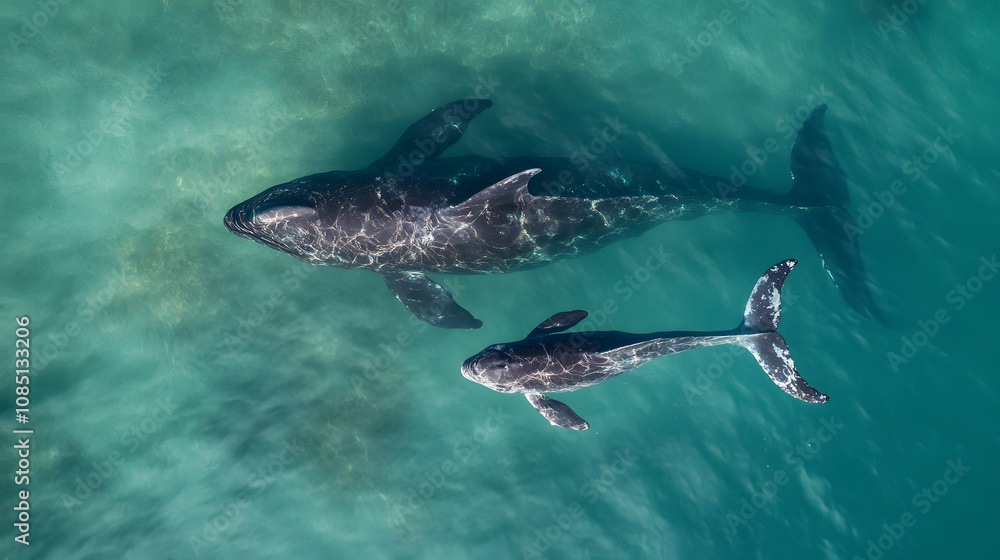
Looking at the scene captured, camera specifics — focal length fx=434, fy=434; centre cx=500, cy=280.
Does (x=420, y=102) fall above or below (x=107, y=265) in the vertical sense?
above

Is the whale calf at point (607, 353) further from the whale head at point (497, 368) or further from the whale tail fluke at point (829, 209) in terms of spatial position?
the whale tail fluke at point (829, 209)

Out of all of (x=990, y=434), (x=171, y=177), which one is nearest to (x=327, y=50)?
(x=171, y=177)

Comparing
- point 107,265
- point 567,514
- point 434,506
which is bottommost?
point 434,506

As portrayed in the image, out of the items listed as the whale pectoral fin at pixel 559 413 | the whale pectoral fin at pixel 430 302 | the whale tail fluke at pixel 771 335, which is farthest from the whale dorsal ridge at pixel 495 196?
the whale tail fluke at pixel 771 335

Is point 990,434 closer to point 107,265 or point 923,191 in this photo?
point 923,191

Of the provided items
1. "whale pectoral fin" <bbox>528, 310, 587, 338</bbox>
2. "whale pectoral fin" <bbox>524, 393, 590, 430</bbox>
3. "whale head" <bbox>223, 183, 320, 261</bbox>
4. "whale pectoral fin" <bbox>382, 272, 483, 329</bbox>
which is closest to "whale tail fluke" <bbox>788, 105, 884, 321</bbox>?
"whale pectoral fin" <bbox>528, 310, 587, 338</bbox>

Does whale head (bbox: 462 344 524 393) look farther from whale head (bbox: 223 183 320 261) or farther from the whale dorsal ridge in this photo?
whale head (bbox: 223 183 320 261)

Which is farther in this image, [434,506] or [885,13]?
[885,13]
